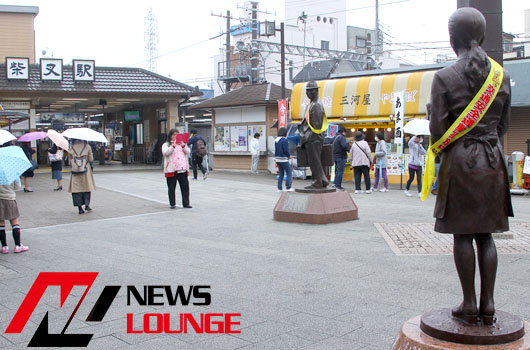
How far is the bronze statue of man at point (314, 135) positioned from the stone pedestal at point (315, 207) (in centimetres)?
30

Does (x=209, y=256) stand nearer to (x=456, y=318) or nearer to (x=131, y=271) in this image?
(x=131, y=271)

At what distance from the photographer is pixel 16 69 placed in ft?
77.9

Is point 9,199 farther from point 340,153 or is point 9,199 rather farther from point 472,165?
point 340,153

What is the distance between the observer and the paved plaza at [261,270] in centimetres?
457

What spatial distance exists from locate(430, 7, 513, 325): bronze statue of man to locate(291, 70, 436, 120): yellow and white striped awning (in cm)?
1461

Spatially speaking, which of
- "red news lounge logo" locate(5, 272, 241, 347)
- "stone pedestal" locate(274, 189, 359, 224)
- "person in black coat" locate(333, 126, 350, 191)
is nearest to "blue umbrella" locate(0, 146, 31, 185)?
"red news lounge logo" locate(5, 272, 241, 347)

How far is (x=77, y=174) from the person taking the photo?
1204cm

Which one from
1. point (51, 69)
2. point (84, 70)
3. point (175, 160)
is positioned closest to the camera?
point (175, 160)

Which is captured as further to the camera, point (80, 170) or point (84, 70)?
point (84, 70)

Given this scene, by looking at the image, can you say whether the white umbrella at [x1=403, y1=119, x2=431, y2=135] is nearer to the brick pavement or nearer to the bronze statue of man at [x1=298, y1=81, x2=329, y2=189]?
the bronze statue of man at [x1=298, y1=81, x2=329, y2=189]

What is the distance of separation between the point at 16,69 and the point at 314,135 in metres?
17.6

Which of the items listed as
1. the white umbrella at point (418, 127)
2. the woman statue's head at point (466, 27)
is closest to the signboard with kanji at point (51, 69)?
the white umbrella at point (418, 127)

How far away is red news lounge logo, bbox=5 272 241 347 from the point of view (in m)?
4.56

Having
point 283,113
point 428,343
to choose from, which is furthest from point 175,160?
point 283,113
